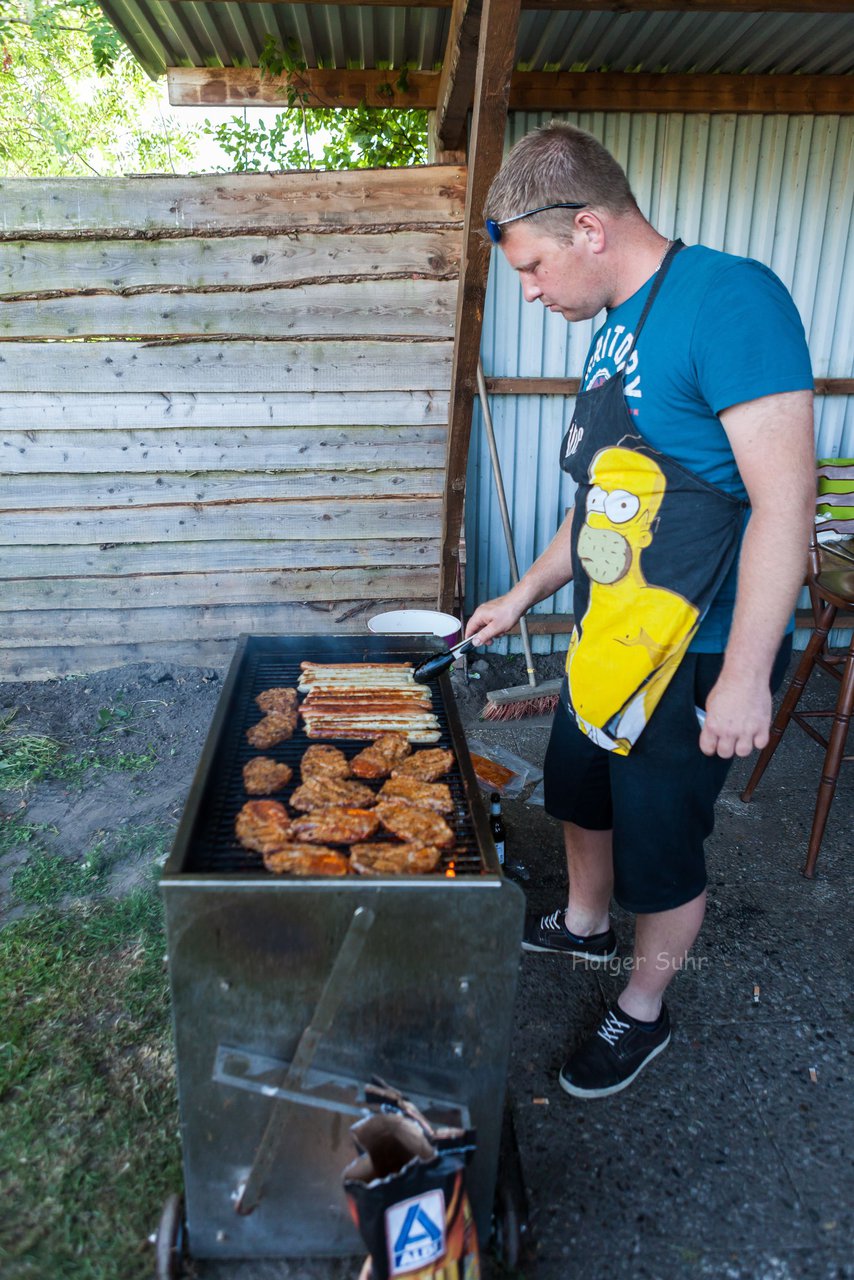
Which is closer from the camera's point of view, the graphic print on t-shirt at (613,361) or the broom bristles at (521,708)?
the graphic print on t-shirt at (613,361)

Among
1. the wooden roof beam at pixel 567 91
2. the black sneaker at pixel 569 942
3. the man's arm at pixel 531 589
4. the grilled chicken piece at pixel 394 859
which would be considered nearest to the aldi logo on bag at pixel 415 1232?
the grilled chicken piece at pixel 394 859

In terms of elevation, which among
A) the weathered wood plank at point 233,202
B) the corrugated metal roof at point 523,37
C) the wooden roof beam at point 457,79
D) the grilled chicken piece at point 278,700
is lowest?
the grilled chicken piece at point 278,700

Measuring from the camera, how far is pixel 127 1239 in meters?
2.02

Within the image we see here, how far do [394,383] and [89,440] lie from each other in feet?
5.76

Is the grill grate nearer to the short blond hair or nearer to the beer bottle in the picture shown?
the beer bottle

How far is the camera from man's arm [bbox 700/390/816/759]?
5.66 ft

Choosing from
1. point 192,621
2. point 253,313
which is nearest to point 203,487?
point 192,621

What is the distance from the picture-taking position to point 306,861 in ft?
6.18

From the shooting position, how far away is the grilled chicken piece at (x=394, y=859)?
1895 mm

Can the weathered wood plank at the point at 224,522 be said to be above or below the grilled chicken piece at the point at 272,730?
above

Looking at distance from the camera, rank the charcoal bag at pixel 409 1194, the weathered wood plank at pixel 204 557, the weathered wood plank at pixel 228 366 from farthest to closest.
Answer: the weathered wood plank at pixel 204 557 → the weathered wood plank at pixel 228 366 → the charcoal bag at pixel 409 1194

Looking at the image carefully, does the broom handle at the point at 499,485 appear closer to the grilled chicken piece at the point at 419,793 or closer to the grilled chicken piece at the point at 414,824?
the grilled chicken piece at the point at 419,793

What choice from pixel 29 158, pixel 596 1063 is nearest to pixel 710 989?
pixel 596 1063

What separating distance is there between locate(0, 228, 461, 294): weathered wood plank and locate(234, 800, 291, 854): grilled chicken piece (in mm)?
3034
